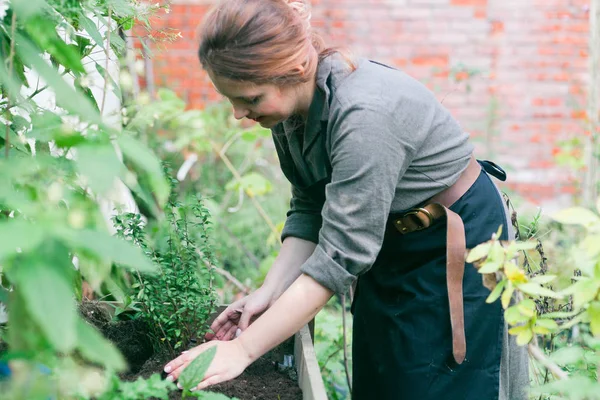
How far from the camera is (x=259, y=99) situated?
A: 1.65 meters

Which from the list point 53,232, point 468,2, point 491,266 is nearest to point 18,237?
point 53,232

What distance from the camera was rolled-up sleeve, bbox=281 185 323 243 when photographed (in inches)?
81.4

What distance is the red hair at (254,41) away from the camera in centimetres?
156

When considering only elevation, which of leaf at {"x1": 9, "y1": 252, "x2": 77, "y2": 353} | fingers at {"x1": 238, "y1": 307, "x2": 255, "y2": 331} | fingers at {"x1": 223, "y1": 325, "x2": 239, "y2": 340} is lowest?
fingers at {"x1": 223, "y1": 325, "x2": 239, "y2": 340}

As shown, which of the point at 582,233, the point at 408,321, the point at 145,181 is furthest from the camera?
the point at 582,233

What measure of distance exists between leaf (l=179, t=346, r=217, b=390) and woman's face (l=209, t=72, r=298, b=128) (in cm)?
64

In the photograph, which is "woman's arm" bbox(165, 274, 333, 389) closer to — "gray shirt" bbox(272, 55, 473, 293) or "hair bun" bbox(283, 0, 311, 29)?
"gray shirt" bbox(272, 55, 473, 293)

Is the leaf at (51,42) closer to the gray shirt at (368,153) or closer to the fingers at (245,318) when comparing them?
the gray shirt at (368,153)

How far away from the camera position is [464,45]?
5086 mm

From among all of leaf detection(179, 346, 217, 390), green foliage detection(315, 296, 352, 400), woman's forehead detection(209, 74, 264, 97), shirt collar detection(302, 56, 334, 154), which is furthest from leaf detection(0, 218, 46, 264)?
green foliage detection(315, 296, 352, 400)

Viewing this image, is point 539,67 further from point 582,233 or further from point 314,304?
point 314,304

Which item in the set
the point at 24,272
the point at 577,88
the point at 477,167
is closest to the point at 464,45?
the point at 577,88

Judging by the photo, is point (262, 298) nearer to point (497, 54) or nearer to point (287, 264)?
point (287, 264)

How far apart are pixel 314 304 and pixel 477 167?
2.02 ft
